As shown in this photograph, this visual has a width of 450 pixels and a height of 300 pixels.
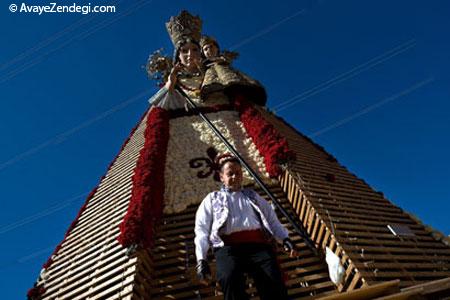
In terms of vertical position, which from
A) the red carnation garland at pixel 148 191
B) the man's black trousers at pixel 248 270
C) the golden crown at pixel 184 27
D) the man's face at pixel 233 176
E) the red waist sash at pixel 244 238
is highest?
the golden crown at pixel 184 27

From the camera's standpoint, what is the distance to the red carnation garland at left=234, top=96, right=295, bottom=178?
8414 millimetres

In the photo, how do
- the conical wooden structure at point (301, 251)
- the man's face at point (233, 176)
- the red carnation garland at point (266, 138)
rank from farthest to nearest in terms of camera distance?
1. the red carnation garland at point (266, 138)
2. the conical wooden structure at point (301, 251)
3. the man's face at point (233, 176)

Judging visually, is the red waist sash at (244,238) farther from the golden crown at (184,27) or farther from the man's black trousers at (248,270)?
the golden crown at (184,27)

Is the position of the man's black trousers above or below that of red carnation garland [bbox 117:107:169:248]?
below

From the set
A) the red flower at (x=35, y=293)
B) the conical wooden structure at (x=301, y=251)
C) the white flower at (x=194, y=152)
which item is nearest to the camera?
the conical wooden structure at (x=301, y=251)

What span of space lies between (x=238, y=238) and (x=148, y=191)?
399 centimetres

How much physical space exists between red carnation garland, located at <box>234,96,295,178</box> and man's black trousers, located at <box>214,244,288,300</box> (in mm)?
4290

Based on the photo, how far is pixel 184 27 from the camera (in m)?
16.9

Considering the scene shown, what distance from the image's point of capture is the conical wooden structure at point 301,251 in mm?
5785

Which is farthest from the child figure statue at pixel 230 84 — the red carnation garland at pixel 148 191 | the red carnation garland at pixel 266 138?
the red carnation garland at pixel 148 191

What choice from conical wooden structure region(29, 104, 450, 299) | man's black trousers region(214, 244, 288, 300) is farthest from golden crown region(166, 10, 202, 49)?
man's black trousers region(214, 244, 288, 300)

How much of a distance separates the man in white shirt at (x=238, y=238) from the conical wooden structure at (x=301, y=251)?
156cm

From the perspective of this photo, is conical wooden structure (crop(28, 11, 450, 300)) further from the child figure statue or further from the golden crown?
the golden crown

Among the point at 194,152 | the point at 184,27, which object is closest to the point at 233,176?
the point at 194,152
